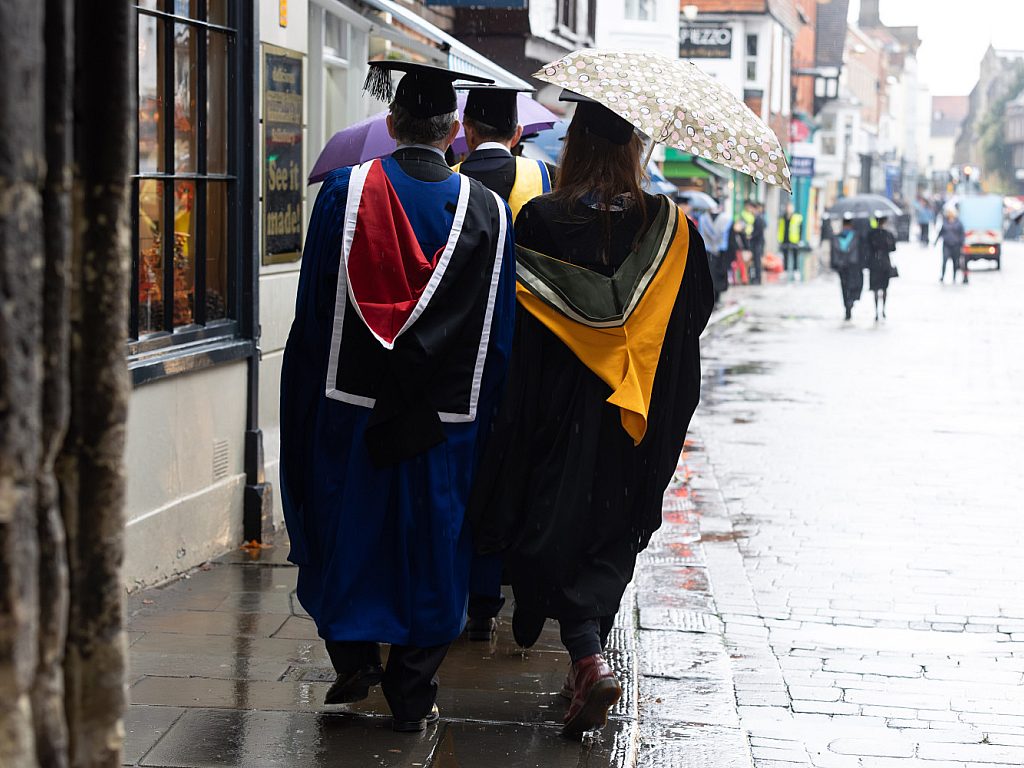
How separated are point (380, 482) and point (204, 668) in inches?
46.0

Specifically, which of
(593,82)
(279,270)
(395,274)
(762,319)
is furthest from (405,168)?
(762,319)

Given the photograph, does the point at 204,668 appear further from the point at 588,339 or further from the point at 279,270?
the point at 279,270

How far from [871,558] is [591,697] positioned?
11.0 feet

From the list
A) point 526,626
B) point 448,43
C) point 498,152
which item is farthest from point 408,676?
point 448,43

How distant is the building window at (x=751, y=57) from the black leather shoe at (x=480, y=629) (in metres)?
40.0

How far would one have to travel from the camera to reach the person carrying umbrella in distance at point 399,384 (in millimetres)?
4145

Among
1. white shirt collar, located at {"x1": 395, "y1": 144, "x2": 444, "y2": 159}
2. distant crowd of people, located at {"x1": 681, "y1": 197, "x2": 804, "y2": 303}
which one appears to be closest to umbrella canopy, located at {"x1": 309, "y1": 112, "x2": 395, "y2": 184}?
white shirt collar, located at {"x1": 395, "y1": 144, "x2": 444, "y2": 159}

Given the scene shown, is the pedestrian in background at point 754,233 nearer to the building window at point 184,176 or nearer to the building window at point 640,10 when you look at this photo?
the building window at point 640,10

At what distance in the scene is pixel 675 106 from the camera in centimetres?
442

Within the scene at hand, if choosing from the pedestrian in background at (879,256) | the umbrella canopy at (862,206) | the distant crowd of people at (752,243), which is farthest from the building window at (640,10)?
the pedestrian in background at (879,256)

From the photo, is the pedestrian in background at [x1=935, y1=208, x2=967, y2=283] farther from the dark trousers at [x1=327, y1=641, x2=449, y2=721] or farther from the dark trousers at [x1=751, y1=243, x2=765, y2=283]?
the dark trousers at [x1=327, y1=641, x2=449, y2=721]

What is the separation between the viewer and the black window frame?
6.01m

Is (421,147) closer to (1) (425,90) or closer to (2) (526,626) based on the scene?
(1) (425,90)

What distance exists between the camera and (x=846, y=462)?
10195 mm
